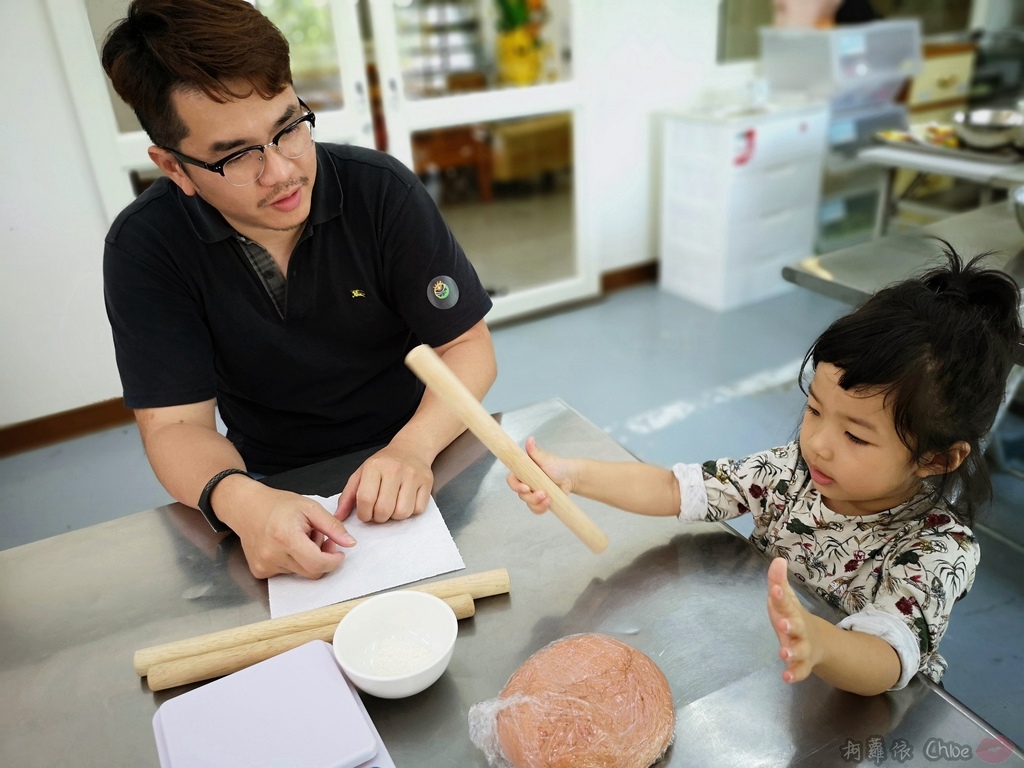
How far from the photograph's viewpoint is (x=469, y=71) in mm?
5539

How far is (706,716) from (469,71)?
5.44 metres

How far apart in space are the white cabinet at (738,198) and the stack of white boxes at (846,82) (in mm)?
202

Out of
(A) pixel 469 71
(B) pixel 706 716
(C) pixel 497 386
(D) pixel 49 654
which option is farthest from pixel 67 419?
(A) pixel 469 71

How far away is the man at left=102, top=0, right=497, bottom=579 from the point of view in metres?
1.00

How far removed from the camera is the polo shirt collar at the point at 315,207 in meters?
1.19

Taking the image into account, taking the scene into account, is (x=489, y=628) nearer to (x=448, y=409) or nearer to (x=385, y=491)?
(x=385, y=491)

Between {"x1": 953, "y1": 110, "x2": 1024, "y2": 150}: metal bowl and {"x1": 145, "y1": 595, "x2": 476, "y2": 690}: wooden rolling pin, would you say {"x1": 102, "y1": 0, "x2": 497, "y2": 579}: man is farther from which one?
{"x1": 953, "y1": 110, "x2": 1024, "y2": 150}: metal bowl

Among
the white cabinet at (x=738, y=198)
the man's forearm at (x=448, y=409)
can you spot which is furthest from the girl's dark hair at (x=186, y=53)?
the white cabinet at (x=738, y=198)

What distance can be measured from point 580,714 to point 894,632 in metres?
0.33

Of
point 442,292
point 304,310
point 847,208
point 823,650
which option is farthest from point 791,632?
point 847,208

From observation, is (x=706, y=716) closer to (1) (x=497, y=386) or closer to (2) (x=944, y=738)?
(2) (x=944, y=738)

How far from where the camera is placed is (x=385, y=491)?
40.3 inches

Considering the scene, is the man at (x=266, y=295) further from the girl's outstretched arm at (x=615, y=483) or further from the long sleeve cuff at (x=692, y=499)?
the long sleeve cuff at (x=692, y=499)

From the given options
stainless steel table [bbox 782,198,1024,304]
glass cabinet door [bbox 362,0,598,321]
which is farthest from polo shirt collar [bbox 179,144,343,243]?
glass cabinet door [bbox 362,0,598,321]
